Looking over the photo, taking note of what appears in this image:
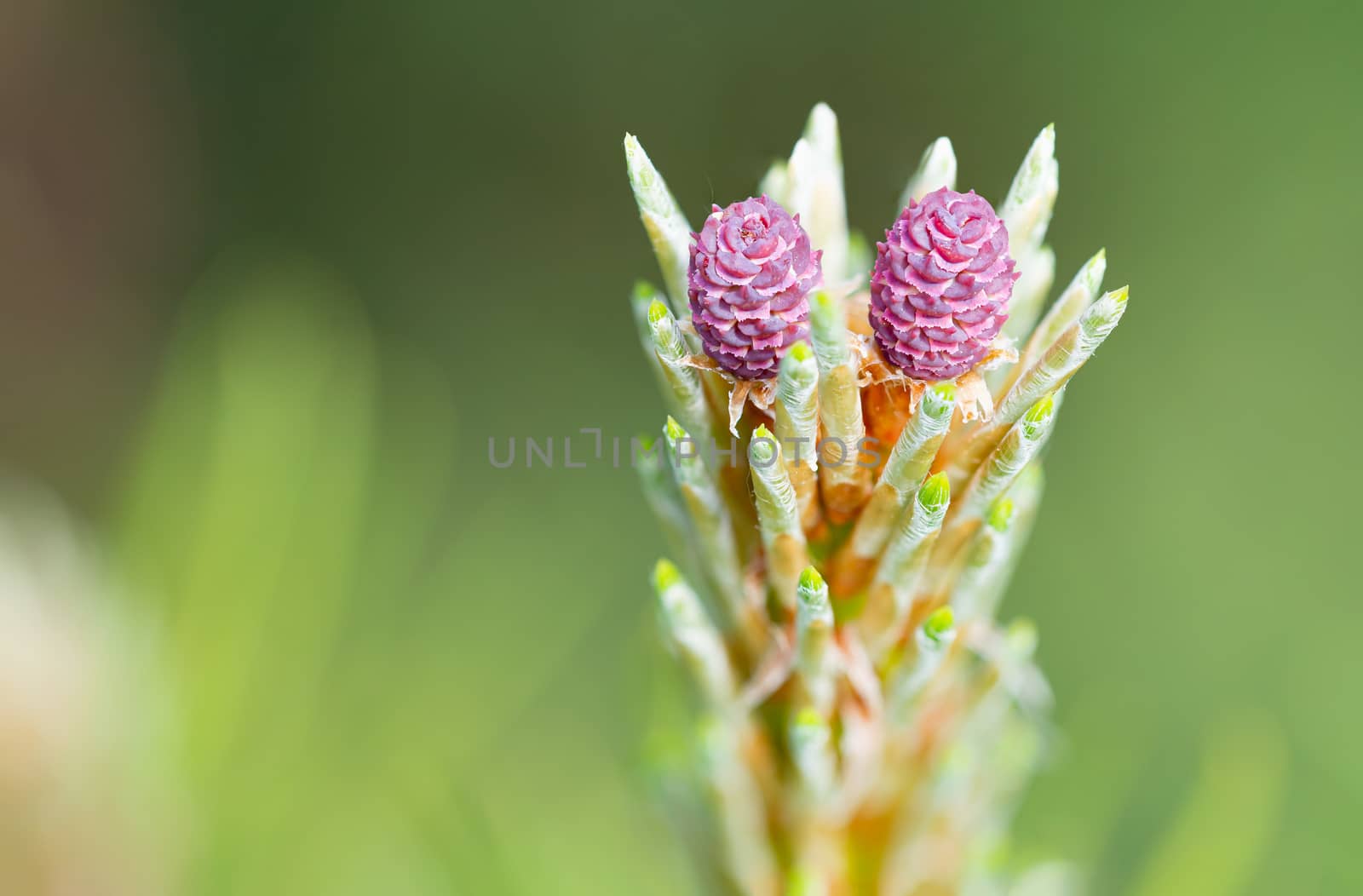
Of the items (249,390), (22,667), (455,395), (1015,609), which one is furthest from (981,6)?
(22,667)

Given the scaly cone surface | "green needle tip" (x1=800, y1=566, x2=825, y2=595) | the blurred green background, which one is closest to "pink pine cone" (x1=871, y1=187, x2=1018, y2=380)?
the scaly cone surface

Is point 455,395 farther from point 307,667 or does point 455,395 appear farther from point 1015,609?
point 307,667

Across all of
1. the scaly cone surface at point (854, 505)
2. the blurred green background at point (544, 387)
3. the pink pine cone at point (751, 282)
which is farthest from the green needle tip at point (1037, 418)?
the blurred green background at point (544, 387)

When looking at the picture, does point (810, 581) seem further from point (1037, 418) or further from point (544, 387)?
point (544, 387)

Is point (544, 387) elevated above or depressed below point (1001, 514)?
above

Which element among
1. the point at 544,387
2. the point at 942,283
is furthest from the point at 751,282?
the point at 544,387

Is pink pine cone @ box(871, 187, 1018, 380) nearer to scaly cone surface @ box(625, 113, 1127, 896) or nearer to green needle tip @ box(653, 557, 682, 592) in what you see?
scaly cone surface @ box(625, 113, 1127, 896)

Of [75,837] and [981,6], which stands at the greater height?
[981,6]
